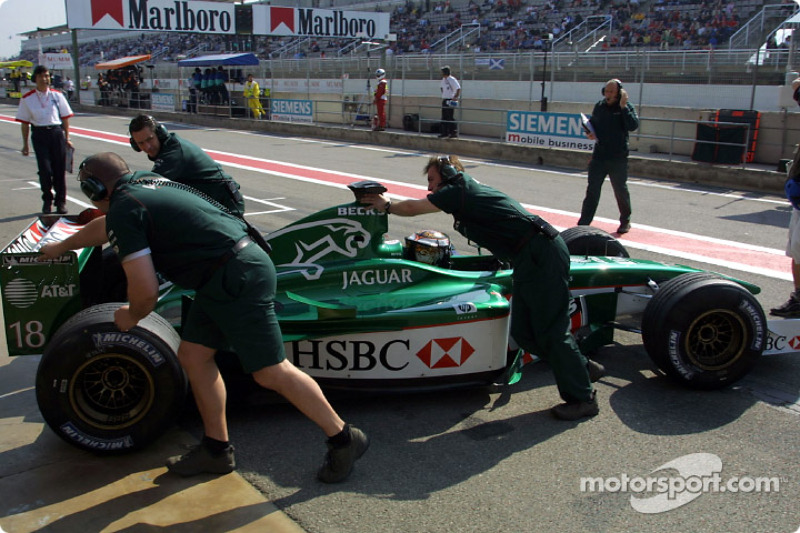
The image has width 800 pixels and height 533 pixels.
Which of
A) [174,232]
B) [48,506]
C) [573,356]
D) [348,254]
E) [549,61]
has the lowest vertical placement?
[48,506]

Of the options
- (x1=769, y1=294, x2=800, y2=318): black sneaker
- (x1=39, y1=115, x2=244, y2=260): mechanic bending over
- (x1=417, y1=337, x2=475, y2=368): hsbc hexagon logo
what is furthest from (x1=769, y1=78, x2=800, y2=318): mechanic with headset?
(x1=39, y1=115, x2=244, y2=260): mechanic bending over

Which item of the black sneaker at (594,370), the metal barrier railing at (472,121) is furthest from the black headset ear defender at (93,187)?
the metal barrier railing at (472,121)

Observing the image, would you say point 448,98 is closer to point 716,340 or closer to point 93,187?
point 716,340

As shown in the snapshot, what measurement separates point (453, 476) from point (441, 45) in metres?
37.2

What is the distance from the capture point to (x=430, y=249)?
4980 millimetres

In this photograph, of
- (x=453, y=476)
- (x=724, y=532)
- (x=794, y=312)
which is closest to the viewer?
(x=724, y=532)

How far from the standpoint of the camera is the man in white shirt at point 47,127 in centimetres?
929

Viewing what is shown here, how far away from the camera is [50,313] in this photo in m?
4.32

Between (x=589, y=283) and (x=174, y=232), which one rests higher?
(x=174, y=232)

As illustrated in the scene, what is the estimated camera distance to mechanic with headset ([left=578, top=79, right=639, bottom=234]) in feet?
29.6

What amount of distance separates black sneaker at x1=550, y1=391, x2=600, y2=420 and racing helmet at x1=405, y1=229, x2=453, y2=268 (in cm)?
136

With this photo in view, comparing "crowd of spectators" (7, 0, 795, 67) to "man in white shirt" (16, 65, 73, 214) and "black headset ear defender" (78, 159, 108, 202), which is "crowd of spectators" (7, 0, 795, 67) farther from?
"black headset ear defender" (78, 159, 108, 202)

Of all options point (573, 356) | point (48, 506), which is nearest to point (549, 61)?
point (573, 356)

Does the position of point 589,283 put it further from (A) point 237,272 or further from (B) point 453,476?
(A) point 237,272
